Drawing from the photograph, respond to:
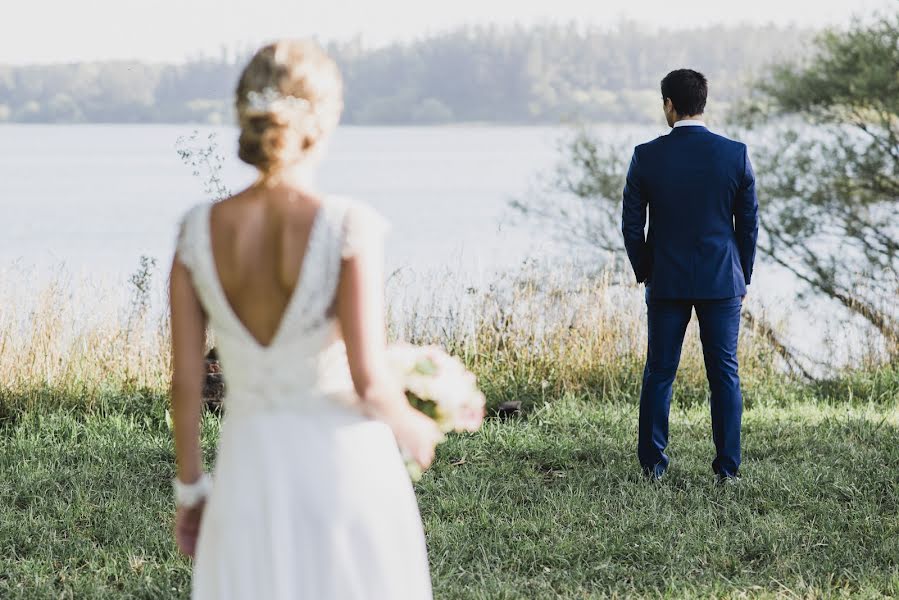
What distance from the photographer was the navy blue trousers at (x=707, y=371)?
4930 millimetres

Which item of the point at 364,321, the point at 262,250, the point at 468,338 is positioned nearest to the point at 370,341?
the point at 364,321

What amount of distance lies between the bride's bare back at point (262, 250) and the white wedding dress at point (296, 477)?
0.09 ft

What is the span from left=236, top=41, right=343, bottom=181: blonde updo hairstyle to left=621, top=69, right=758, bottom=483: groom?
9.85 feet

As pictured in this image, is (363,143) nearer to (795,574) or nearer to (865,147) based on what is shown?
(865,147)

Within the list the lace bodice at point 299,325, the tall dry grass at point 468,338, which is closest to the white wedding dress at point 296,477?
the lace bodice at point 299,325

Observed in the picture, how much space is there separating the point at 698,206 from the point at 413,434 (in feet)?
9.95

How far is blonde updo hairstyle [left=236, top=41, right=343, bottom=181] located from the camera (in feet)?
6.56

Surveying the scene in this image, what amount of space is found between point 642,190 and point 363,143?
5197cm

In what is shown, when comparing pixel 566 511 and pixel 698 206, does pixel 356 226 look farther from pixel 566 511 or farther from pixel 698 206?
pixel 698 206

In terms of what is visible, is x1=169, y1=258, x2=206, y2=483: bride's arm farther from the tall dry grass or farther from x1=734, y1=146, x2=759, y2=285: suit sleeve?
the tall dry grass

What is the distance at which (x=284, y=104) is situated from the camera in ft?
6.55

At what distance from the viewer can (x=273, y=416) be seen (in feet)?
6.97

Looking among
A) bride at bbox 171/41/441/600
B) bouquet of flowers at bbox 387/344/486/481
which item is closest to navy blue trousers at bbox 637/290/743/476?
bouquet of flowers at bbox 387/344/486/481

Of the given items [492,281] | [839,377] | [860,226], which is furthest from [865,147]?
[492,281]
